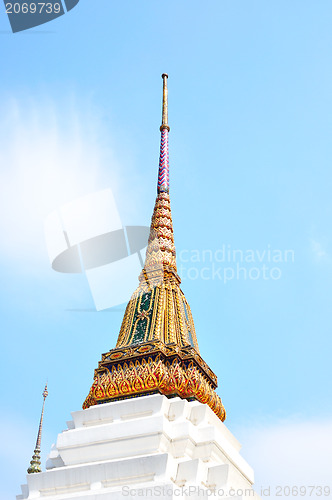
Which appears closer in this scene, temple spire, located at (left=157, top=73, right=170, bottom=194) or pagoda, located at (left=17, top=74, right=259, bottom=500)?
pagoda, located at (left=17, top=74, right=259, bottom=500)

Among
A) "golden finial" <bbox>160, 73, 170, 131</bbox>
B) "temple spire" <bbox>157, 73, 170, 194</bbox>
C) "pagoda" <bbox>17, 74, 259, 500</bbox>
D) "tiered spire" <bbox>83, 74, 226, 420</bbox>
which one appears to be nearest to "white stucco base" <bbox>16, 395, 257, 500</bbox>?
"pagoda" <bbox>17, 74, 259, 500</bbox>

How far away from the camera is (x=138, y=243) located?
54.1 feet

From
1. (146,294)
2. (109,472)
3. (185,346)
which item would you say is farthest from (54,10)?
(109,472)

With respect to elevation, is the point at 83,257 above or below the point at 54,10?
below

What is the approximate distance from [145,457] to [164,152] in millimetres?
10283

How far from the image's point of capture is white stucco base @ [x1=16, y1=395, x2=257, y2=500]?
10820 millimetres

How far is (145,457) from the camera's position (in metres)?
11.0

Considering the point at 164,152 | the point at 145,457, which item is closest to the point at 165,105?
the point at 164,152

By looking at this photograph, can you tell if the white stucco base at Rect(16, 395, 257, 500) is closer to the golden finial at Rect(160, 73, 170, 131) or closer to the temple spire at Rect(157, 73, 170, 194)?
the temple spire at Rect(157, 73, 170, 194)

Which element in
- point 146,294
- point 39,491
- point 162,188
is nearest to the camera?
point 39,491

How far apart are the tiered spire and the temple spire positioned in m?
1.79

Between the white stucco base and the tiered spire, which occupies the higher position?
the tiered spire

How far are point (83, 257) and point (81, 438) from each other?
478 centimetres

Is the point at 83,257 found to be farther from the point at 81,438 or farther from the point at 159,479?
the point at 159,479
